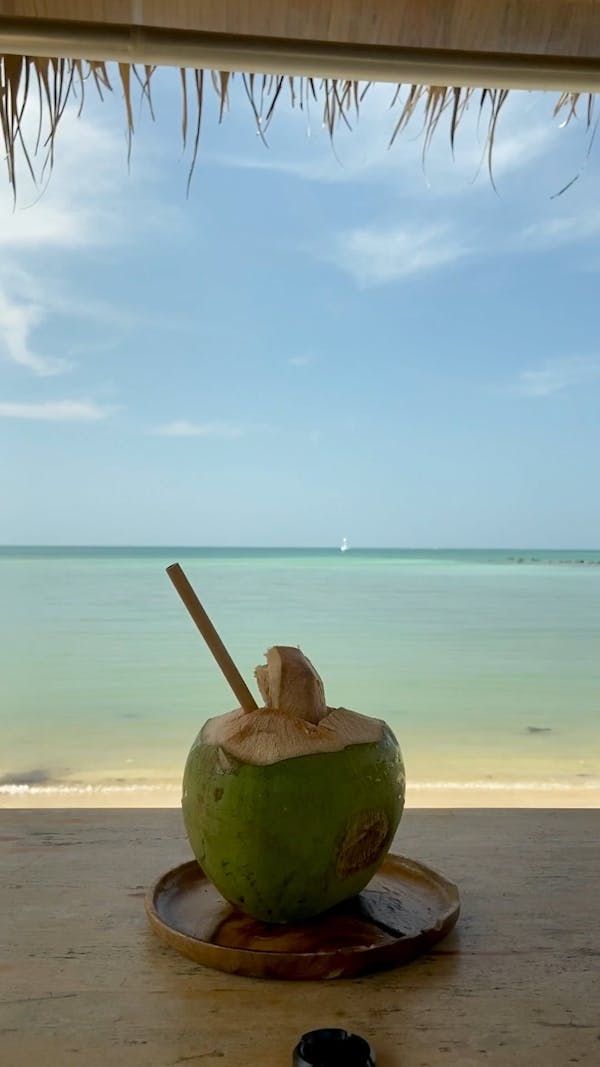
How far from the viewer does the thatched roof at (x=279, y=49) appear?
3.88 ft

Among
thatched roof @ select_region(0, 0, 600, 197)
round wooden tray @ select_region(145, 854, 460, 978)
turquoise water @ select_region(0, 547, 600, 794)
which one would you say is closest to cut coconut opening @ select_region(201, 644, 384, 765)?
round wooden tray @ select_region(145, 854, 460, 978)

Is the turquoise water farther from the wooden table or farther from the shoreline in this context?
the wooden table

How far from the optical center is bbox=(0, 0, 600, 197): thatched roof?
1.18 m

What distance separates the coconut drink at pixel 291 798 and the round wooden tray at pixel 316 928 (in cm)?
2

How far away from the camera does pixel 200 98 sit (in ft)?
4.45

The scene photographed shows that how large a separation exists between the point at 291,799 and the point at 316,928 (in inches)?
5.1

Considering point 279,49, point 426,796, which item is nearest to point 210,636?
point 279,49

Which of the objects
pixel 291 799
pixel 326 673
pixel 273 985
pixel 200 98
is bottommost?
pixel 326 673

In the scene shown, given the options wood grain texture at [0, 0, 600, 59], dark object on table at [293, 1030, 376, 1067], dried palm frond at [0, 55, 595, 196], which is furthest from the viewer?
dried palm frond at [0, 55, 595, 196]

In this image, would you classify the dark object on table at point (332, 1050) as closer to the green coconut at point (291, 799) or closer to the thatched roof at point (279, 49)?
the green coconut at point (291, 799)

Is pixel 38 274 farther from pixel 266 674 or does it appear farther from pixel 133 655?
pixel 266 674

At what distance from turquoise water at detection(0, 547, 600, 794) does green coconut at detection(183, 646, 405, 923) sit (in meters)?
2.69

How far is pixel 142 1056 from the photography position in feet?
1.75

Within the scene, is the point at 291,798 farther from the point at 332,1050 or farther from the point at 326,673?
the point at 326,673
